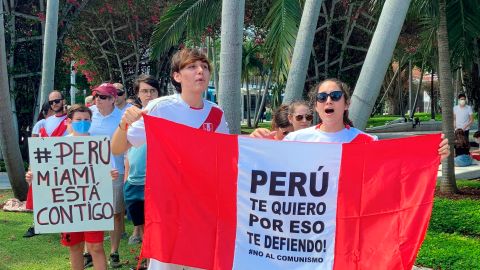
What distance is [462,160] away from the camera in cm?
1590

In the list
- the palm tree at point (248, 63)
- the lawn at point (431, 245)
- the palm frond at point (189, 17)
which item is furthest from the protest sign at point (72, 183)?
the palm tree at point (248, 63)

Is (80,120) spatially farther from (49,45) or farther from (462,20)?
(462,20)

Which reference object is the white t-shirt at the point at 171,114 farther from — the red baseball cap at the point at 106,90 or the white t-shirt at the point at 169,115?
the red baseball cap at the point at 106,90

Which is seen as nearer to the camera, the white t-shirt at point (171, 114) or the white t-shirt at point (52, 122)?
the white t-shirt at point (171, 114)

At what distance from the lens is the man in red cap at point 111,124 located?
262 inches

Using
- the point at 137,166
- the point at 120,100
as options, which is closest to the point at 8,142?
the point at 120,100

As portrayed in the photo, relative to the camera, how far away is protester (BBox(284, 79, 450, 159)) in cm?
421

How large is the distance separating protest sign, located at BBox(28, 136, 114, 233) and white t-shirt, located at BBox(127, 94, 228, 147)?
1.20m

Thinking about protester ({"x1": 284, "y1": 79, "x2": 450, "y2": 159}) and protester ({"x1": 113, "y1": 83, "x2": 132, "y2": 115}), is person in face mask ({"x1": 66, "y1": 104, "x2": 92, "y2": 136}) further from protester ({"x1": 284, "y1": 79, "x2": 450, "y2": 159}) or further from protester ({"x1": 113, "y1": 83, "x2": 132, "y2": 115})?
protester ({"x1": 284, "y1": 79, "x2": 450, "y2": 159})

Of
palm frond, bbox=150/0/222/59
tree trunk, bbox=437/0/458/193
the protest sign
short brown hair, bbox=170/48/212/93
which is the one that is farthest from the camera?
palm frond, bbox=150/0/222/59

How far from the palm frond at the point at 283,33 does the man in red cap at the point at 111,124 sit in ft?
13.0

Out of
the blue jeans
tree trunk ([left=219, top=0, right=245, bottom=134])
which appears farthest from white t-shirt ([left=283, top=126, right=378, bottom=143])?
the blue jeans

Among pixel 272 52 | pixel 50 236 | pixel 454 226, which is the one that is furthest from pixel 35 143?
pixel 272 52

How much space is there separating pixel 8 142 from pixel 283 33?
474 centimetres
